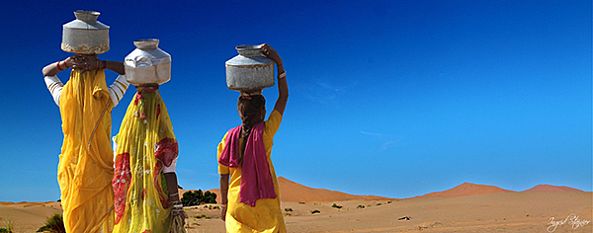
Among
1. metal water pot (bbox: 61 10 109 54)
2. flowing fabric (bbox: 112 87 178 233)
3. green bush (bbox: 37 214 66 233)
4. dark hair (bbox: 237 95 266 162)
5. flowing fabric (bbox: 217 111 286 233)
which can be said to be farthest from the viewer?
green bush (bbox: 37 214 66 233)

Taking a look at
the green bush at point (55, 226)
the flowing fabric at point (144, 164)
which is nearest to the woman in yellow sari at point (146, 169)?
the flowing fabric at point (144, 164)

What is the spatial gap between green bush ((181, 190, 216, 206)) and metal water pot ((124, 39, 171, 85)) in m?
23.1

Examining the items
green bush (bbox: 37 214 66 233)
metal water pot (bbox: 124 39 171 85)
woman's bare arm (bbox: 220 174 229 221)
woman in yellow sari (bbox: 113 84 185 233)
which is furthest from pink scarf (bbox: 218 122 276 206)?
green bush (bbox: 37 214 66 233)

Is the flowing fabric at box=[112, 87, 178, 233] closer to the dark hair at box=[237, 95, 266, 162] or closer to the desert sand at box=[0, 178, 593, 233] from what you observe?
the dark hair at box=[237, 95, 266, 162]

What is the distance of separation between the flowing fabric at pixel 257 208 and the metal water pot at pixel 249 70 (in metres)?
0.36

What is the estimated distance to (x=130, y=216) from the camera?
791 centimetres

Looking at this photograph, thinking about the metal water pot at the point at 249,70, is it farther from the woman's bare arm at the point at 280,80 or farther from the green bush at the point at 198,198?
the green bush at the point at 198,198

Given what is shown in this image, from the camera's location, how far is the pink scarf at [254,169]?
23.4 feet

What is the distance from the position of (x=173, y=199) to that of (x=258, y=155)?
Result: 4.18ft

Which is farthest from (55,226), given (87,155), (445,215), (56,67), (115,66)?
(445,215)

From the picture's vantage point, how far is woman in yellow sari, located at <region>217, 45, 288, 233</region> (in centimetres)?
713

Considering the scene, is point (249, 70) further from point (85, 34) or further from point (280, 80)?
point (85, 34)

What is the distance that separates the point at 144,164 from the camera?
7848mm

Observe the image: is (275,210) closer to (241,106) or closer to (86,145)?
(241,106)
